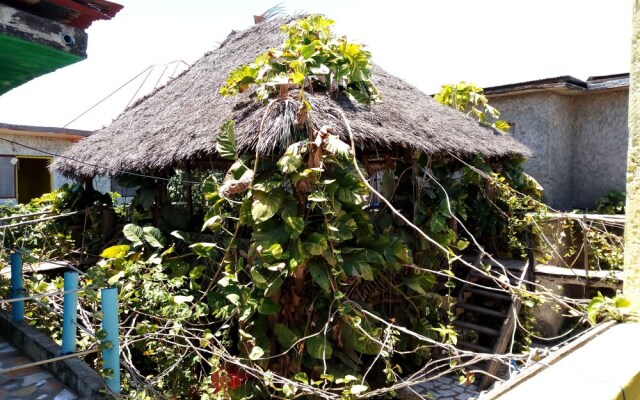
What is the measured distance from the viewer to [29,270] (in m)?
6.79

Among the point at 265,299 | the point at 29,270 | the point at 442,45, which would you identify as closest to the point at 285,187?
the point at 265,299

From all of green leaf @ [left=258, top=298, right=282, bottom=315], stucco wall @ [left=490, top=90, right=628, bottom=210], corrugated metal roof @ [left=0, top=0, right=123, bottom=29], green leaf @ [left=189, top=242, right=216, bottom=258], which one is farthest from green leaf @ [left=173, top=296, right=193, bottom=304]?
stucco wall @ [left=490, top=90, right=628, bottom=210]

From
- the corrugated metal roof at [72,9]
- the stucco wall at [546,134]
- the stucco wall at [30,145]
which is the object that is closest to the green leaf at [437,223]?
the corrugated metal roof at [72,9]

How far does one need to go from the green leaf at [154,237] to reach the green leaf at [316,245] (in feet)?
8.01

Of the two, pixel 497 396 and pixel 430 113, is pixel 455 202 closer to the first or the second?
pixel 430 113

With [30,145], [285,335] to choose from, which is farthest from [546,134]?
[30,145]

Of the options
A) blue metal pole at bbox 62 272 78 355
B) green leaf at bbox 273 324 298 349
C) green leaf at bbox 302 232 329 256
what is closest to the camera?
blue metal pole at bbox 62 272 78 355

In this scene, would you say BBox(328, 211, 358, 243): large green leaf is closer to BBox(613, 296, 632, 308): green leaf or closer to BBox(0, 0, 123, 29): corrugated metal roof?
BBox(0, 0, 123, 29): corrugated metal roof

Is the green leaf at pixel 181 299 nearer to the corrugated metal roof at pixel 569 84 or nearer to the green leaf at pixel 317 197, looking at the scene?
the green leaf at pixel 317 197

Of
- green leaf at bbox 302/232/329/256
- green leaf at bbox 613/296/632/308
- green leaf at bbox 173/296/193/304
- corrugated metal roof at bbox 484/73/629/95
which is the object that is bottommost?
green leaf at bbox 173/296/193/304

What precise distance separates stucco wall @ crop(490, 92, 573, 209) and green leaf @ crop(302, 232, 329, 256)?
7.19 m

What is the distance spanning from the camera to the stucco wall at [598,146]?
10086 millimetres

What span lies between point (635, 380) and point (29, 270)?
24.2 feet

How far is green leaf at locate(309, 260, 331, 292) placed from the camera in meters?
4.40
